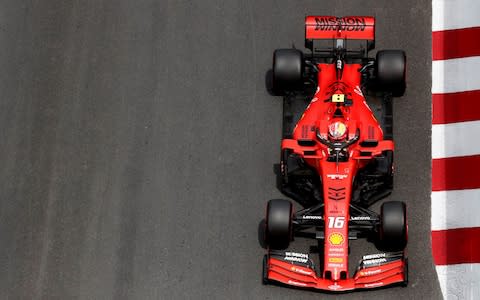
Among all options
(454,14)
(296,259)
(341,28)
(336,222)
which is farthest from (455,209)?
(454,14)

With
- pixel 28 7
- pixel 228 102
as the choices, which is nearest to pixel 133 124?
pixel 228 102

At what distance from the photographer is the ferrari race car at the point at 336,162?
14484 millimetres

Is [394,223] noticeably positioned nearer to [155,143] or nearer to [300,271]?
[300,271]

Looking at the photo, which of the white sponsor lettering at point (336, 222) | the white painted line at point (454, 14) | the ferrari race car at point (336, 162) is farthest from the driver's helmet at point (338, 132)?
the white painted line at point (454, 14)

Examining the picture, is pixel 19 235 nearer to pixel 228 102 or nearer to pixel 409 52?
pixel 228 102

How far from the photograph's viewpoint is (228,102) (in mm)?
16375

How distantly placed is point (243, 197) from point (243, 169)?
0.43 metres

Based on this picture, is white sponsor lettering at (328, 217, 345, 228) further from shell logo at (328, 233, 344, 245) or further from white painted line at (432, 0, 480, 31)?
white painted line at (432, 0, 480, 31)

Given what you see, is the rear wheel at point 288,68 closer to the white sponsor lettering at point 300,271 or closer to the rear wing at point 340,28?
the rear wing at point 340,28

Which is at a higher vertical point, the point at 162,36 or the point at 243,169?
the point at 162,36

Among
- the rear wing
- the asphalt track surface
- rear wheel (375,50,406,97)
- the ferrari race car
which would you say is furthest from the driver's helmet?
the rear wing

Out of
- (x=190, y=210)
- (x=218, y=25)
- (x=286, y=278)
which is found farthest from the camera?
(x=218, y=25)

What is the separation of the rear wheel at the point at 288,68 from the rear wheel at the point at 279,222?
1910 millimetres

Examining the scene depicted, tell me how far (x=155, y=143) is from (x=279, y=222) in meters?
2.60
